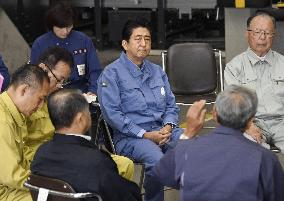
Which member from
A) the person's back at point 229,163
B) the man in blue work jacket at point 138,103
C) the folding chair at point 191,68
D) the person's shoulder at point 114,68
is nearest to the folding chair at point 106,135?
the man in blue work jacket at point 138,103

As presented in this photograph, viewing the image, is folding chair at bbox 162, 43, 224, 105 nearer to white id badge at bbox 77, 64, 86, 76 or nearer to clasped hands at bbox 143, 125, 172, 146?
white id badge at bbox 77, 64, 86, 76

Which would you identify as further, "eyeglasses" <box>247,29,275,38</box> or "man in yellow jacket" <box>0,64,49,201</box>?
"eyeglasses" <box>247,29,275,38</box>

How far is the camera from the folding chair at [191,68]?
4.87 metres

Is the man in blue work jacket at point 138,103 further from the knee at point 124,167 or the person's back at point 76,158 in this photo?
the person's back at point 76,158

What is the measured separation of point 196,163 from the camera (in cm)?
239

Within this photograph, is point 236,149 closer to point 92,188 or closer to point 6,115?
point 92,188

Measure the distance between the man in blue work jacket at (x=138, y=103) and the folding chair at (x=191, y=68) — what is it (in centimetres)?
73

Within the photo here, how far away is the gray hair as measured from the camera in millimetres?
2449

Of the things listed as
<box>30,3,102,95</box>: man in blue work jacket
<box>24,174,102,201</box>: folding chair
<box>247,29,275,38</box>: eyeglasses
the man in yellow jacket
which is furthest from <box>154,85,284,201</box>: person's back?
<box>30,3,102,95</box>: man in blue work jacket

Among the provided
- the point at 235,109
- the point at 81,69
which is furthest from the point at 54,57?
the point at 235,109

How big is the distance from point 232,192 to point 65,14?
2671mm

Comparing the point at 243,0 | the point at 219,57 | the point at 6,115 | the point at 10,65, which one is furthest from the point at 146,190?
the point at 10,65

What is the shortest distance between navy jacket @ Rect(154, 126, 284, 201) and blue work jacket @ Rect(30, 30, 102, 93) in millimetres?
2339

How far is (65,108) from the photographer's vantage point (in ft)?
8.90
